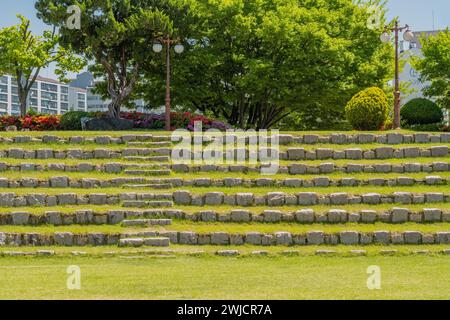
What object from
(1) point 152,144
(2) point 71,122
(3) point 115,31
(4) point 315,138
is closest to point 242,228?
(1) point 152,144

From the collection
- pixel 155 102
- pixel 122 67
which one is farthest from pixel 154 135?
pixel 155 102

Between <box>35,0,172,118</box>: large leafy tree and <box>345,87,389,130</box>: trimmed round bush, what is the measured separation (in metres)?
11.5

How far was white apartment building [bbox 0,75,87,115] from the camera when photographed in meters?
161

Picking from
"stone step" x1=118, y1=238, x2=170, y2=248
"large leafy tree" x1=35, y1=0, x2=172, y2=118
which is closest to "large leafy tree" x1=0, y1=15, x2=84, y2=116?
"large leafy tree" x1=35, y1=0, x2=172, y2=118

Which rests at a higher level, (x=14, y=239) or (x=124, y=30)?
(x=124, y=30)

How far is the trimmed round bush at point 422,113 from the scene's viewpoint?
29.6 metres

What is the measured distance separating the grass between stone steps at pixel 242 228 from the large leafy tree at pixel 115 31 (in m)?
16.9

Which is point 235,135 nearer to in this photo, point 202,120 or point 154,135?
point 154,135

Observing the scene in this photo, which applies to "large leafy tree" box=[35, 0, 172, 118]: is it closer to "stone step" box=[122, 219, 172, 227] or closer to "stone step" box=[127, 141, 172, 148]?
"stone step" box=[127, 141, 172, 148]

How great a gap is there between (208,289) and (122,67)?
26.7 meters

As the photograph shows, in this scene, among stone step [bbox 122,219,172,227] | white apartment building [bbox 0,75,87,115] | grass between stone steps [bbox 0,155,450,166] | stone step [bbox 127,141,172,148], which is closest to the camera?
stone step [bbox 122,219,172,227]

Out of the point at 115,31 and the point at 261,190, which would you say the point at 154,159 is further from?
the point at 115,31

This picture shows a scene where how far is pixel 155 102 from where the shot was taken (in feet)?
135

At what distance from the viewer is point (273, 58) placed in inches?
1521
